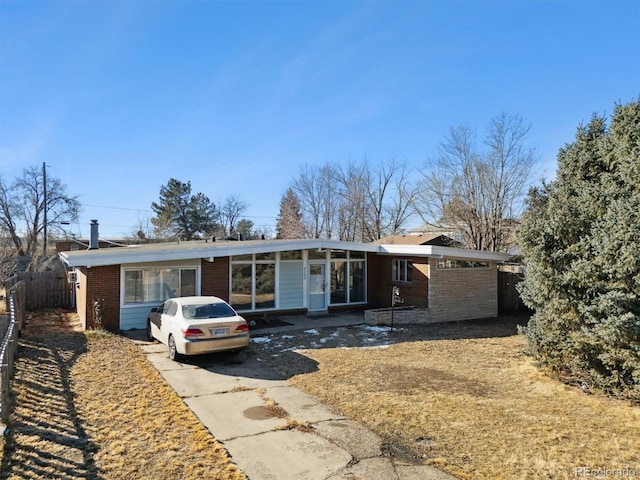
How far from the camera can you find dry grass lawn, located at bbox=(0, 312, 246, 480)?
15.0ft

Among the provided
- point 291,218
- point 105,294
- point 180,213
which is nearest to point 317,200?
point 291,218

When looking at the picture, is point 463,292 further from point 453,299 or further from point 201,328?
point 201,328

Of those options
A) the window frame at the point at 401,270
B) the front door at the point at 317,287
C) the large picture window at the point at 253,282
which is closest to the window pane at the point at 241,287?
the large picture window at the point at 253,282

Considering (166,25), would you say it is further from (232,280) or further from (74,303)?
(74,303)

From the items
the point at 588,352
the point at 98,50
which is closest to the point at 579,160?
the point at 588,352

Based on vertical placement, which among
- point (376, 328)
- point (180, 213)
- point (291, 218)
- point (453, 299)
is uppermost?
point (180, 213)

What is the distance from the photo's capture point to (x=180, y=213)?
154 feet

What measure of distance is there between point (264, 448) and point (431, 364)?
17.8 ft

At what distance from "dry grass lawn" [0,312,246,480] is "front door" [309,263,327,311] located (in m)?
7.87

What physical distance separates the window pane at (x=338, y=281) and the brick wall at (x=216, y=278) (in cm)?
441

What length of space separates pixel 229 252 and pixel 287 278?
113 inches

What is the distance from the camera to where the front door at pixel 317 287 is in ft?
53.5

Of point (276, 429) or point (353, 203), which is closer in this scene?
point (276, 429)

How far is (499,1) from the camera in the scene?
32.1 feet
